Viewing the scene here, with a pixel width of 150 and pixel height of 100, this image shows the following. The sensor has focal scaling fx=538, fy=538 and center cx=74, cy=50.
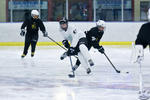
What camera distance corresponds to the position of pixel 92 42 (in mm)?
8617

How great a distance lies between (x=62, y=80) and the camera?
796cm

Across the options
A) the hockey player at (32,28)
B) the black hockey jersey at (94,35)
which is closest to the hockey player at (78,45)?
the black hockey jersey at (94,35)

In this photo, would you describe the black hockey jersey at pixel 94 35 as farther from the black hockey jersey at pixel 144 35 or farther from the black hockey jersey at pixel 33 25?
the black hockey jersey at pixel 33 25

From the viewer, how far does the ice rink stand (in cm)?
640

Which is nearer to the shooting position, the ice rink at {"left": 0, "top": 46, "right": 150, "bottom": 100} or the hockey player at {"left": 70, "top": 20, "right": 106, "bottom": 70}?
the ice rink at {"left": 0, "top": 46, "right": 150, "bottom": 100}

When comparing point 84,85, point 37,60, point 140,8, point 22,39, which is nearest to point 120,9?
point 140,8

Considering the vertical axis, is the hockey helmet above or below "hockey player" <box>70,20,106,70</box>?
above

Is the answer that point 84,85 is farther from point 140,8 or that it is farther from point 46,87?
point 140,8

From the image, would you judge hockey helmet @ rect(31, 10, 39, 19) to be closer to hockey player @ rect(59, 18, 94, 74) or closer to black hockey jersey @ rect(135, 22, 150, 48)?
hockey player @ rect(59, 18, 94, 74)

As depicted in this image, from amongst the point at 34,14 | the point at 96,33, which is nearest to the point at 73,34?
the point at 96,33

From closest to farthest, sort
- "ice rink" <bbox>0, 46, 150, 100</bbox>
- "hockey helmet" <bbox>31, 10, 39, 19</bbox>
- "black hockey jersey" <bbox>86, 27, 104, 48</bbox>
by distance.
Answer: "ice rink" <bbox>0, 46, 150, 100</bbox>, "black hockey jersey" <bbox>86, 27, 104, 48</bbox>, "hockey helmet" <bbox>31, 10, 39, 19</bbox>

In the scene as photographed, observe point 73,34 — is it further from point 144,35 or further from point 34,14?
point 34,14

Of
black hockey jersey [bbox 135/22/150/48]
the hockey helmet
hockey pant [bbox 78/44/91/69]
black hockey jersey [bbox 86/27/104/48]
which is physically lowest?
hockey pant [bbox 78/44/91/69]

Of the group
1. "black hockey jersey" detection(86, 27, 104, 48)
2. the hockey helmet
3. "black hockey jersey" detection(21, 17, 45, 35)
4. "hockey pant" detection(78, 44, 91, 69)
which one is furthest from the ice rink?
the hockey helmet
